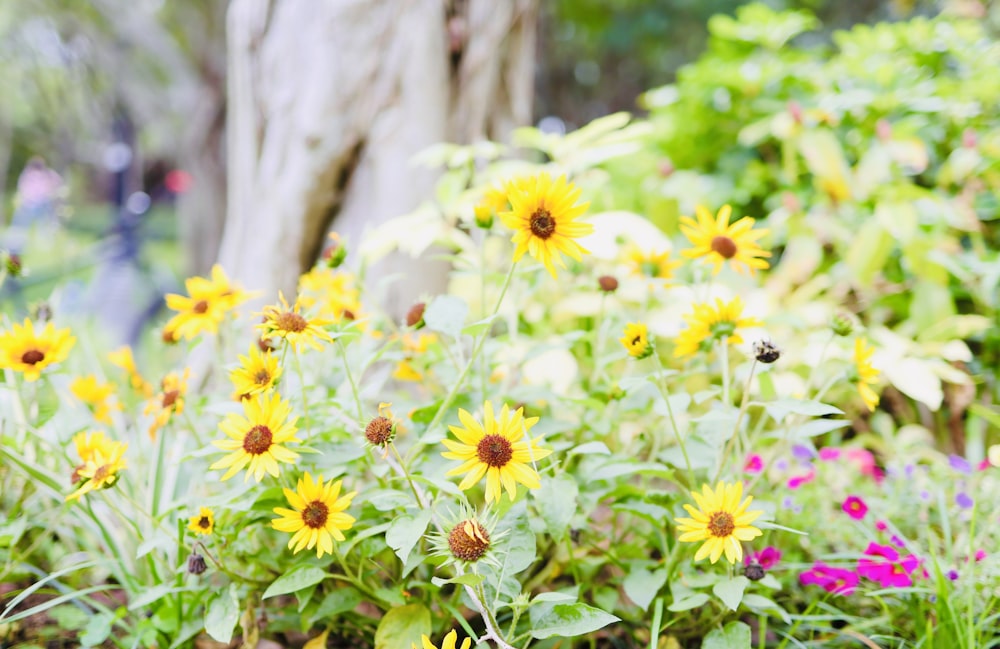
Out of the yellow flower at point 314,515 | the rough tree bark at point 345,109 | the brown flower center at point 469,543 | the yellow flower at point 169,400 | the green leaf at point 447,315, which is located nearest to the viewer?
the brown flower center at point 469,543

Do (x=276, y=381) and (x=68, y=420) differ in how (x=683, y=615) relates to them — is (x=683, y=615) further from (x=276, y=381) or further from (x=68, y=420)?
(x=68, y=420)

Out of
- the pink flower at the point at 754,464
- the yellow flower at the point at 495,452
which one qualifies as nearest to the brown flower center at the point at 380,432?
the yellow flower at the point at 495,452

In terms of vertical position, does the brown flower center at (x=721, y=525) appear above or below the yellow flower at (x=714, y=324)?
below

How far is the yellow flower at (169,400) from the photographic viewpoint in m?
1.05

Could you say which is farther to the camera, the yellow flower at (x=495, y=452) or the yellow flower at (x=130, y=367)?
the yellow flower at (x=130, y=367)

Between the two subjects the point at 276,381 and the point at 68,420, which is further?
the point at 68,420

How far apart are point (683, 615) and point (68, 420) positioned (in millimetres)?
1137

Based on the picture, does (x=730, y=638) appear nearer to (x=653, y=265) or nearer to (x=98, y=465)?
(x=653, y=265)

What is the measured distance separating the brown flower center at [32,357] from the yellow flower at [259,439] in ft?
1.35

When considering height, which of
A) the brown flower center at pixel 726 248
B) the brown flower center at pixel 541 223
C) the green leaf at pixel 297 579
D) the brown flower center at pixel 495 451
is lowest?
the green leaf at pixel 297 579

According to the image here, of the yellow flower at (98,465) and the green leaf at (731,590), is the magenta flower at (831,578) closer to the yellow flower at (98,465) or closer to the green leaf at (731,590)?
the green leaf at (731,590)

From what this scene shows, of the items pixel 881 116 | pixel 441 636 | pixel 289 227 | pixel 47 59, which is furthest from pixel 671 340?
pixel 47 59

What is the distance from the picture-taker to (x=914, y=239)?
1.80 metres

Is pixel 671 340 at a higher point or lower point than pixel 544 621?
lower
